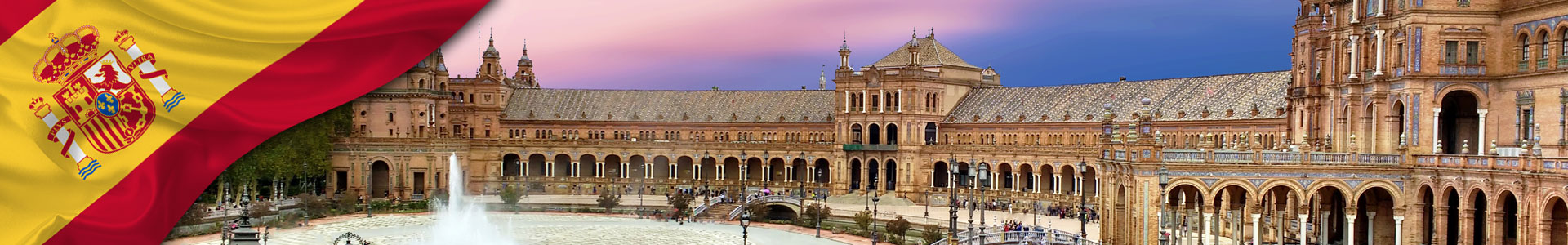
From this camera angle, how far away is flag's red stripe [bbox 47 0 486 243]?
1336cm

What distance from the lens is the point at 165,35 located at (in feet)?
44.6

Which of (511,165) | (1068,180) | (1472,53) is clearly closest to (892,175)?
(1068,180)

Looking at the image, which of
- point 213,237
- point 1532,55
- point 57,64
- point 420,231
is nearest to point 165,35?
point 57,64

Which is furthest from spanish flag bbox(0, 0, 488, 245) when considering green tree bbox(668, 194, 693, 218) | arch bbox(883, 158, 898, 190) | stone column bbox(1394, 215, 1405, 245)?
arch bbox(883, 158, 898, 190)

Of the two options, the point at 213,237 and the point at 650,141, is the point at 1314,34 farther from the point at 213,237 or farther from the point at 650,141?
the point at 650,141

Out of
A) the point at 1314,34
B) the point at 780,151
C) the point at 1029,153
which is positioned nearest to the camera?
the point at 1314,34

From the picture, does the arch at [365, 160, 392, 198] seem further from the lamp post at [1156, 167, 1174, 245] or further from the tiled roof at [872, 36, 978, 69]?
the lamp post at [1156, 167, 1174, 245]

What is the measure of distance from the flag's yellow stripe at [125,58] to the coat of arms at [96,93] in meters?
0.06

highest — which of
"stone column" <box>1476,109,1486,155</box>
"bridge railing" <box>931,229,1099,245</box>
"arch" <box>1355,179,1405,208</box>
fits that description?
"stone column" <box>1476,109,1486,155</box>

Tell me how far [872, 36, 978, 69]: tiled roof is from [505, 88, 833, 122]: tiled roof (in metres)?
6.38

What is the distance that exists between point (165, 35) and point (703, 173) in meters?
104

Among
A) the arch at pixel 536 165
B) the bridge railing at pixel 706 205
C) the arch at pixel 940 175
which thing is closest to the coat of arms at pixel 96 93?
the bridge railing at pixel 706 205

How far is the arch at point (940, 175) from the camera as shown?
112 meters

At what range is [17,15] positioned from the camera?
13.3 m
